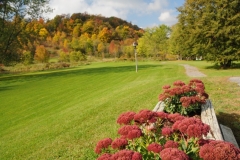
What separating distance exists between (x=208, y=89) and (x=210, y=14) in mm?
15371

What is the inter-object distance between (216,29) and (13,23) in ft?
87.6

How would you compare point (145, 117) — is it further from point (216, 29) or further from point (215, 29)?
point (216, 29)

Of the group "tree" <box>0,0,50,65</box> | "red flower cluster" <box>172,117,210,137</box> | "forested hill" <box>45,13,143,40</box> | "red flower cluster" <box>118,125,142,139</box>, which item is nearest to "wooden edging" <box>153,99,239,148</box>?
"red flower cluster" <box>172,117,210,137</box>

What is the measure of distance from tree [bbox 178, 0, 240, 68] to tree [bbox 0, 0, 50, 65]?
21.4 m

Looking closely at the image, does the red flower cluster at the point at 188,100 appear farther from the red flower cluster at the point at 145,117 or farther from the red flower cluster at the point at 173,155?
the red flower cluster at the point at 173,155

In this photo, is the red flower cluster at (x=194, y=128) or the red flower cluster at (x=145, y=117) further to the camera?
the red flower cluster at (x=145, y=117)

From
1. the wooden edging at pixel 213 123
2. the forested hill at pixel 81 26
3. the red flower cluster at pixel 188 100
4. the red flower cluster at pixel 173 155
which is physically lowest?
the wooden edging at pixel 213 123

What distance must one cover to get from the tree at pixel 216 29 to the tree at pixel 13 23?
70.2ft

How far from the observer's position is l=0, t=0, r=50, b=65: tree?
2892 cm

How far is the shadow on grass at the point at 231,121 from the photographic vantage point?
581 cm

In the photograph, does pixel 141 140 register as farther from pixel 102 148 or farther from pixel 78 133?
pixel 78 133

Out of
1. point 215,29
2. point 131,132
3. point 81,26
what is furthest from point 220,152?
point 81,26

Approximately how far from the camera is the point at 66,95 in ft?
48.6

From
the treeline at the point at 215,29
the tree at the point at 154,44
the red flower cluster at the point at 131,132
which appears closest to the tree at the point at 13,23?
the treeline at the point at 215,29
